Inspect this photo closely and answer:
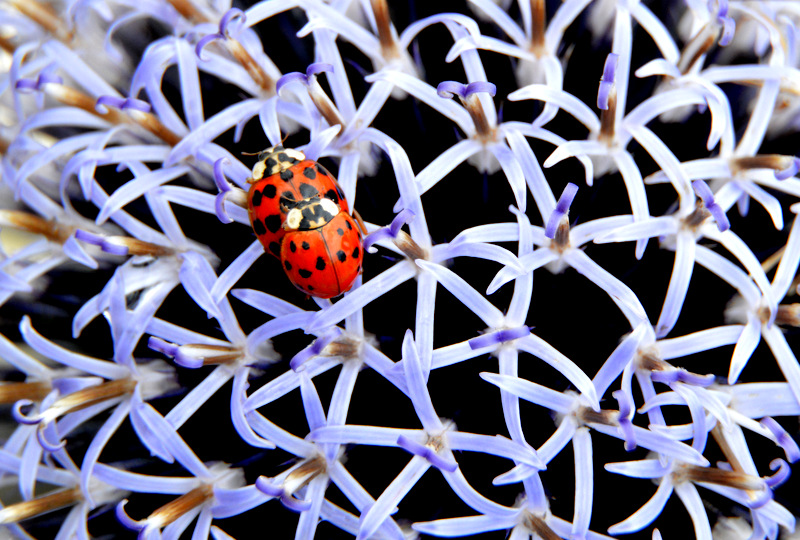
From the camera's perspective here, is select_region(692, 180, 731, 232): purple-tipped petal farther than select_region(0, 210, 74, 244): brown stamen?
No

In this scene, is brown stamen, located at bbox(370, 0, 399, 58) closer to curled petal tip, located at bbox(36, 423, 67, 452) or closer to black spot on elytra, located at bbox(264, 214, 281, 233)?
black spot on elytra, located at bbox(264, 214, 281, 233)

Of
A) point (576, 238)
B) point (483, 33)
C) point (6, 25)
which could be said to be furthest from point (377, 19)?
point (6, 25)

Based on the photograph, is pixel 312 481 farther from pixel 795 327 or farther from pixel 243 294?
pixel 795 327

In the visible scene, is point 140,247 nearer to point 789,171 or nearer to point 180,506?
point 180,506

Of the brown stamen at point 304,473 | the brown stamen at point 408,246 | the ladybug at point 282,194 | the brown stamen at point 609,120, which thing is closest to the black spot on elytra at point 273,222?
the ladybug at point 282,194

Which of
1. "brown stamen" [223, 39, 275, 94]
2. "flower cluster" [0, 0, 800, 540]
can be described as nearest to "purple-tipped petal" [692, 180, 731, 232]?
"flower cluster" [0, 0, 800, 540]

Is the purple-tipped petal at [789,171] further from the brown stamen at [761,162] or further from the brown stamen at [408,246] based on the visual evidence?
the brown stamen at [408,246]

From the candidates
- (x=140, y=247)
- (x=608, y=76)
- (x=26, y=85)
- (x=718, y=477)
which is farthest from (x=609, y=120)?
(x=26, y=85)
